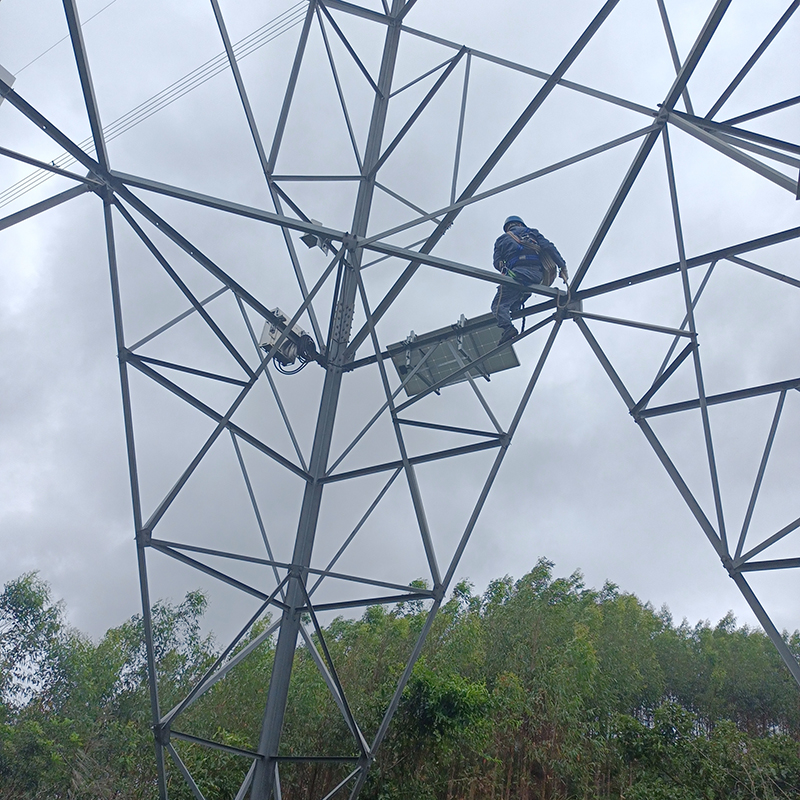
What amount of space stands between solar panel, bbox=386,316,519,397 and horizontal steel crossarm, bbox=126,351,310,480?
1.56 metres

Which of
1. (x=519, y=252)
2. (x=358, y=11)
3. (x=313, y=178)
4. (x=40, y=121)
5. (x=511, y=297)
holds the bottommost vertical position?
(x=40, y=121)

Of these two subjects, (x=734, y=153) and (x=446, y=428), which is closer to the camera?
(x=734, y=153)

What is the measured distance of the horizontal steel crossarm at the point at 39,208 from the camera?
16.9ft

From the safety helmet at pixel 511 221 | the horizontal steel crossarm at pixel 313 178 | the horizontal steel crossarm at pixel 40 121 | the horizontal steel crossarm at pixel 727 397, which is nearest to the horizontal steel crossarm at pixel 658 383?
the horizontal steel crossarm at pixel 727 397

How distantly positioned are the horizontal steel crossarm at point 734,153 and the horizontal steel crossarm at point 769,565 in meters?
2.23

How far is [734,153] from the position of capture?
4.77 meters

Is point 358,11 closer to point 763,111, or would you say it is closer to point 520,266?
point 520,266

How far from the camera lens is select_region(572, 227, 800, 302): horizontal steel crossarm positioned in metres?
5.52

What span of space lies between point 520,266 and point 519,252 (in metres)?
0.20

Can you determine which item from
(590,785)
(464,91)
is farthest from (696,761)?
(464,91)

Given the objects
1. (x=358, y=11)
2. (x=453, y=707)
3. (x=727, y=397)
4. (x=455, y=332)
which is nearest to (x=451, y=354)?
(x=455, y=332)

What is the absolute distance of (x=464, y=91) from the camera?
298 inches

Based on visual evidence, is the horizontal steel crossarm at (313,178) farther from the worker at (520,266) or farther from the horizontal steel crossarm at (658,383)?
the horizontal steel crossarm at (658,383)

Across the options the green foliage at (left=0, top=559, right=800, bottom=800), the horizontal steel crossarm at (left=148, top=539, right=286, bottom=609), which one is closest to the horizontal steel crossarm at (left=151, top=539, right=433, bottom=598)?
the horizontal steel crossarm at (left=148, top=539, right=286, bottom=609)
